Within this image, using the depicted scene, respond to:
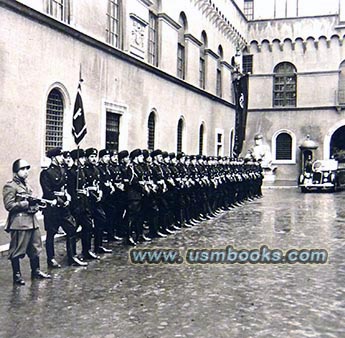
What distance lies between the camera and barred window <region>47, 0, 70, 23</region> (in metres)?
13.8

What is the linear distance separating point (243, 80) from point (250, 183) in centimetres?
683

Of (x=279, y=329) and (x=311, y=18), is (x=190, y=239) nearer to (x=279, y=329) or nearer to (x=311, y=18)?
(x=279, y=329)

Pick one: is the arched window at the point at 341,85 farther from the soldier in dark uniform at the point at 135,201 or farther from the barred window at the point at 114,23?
the soldier in dark uniform at the point at 135,201

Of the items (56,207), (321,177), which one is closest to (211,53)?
(321,177)

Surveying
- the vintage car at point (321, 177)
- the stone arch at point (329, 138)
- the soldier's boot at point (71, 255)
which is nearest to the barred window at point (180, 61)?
the vintage car at point (321, 177)

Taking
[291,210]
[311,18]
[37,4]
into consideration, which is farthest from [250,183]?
[311,18]

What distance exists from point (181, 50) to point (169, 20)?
2.82 m

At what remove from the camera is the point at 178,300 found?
6.36 metres

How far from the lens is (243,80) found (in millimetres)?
26188

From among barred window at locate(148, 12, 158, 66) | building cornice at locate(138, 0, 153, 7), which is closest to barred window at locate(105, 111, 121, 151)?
barred window at locate(148, 12, 158, 66)

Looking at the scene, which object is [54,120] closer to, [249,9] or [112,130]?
[112,130]

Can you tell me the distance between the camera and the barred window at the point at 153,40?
20625 mm

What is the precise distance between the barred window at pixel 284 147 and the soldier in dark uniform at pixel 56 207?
94.9 feet

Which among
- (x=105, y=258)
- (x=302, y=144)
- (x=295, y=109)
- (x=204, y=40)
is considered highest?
(x=204, y=40)
